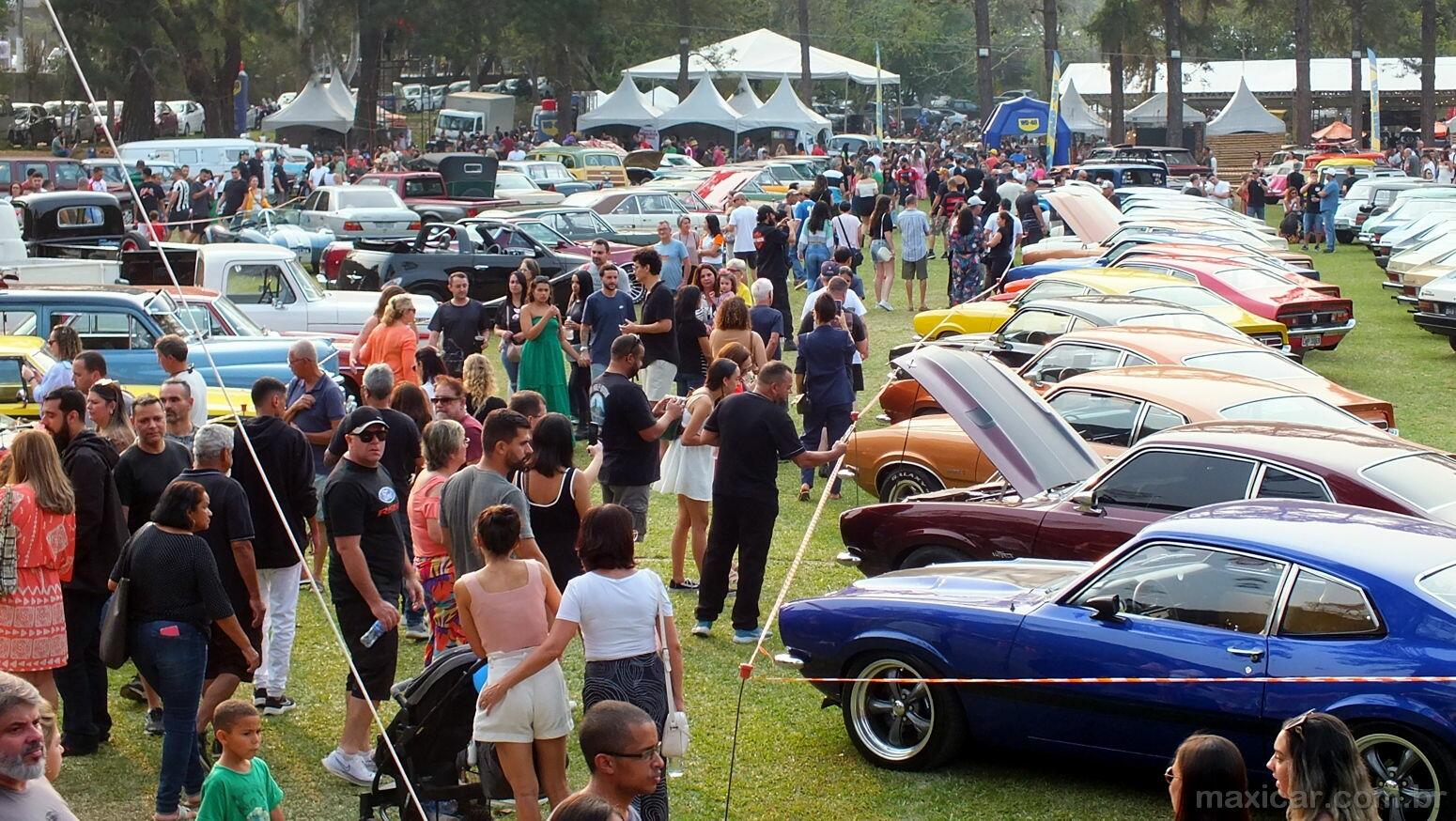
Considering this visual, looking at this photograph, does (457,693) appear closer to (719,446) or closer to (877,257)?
(719,446)

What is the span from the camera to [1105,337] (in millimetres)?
13547

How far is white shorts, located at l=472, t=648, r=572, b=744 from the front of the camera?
6117 mm

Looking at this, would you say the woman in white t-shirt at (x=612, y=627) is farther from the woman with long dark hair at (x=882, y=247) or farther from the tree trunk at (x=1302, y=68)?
the tree trunk at (x=1302, y=68)

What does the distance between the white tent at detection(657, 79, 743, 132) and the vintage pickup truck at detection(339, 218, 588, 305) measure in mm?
32479

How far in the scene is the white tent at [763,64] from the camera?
63188 mm

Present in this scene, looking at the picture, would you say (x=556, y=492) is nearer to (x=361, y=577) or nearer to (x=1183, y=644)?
(x=361, y=577)

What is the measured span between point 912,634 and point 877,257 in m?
17.1

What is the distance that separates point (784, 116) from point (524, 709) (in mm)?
53006

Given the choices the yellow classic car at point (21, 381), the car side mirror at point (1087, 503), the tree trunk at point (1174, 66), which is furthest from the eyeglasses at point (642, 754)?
the tree trunk at point (1174, 66)

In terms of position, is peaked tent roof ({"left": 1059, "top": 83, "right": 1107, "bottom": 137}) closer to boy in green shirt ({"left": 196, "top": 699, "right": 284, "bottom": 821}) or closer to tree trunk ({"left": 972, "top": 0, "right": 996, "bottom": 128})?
tree trunk ({"left": 972, "top": 0, "right": 996, "bottom": 128})

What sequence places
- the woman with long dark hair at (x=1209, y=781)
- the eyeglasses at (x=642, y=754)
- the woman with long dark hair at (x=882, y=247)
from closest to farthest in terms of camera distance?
the eyeglasses at (x=642, y=754) → the woman with long dark hair at (x=1209, y=781) → the woman with long dark hair at (x=882, y=247)

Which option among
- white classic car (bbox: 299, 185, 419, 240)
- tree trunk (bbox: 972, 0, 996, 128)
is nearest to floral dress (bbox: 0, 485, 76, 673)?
white classic car (bbox: 299, 185, 419, 240)

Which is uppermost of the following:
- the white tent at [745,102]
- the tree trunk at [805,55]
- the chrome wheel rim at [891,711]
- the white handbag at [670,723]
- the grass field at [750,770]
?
the tree trunk at [805,55]

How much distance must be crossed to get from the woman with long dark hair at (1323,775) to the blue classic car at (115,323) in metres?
11.3
